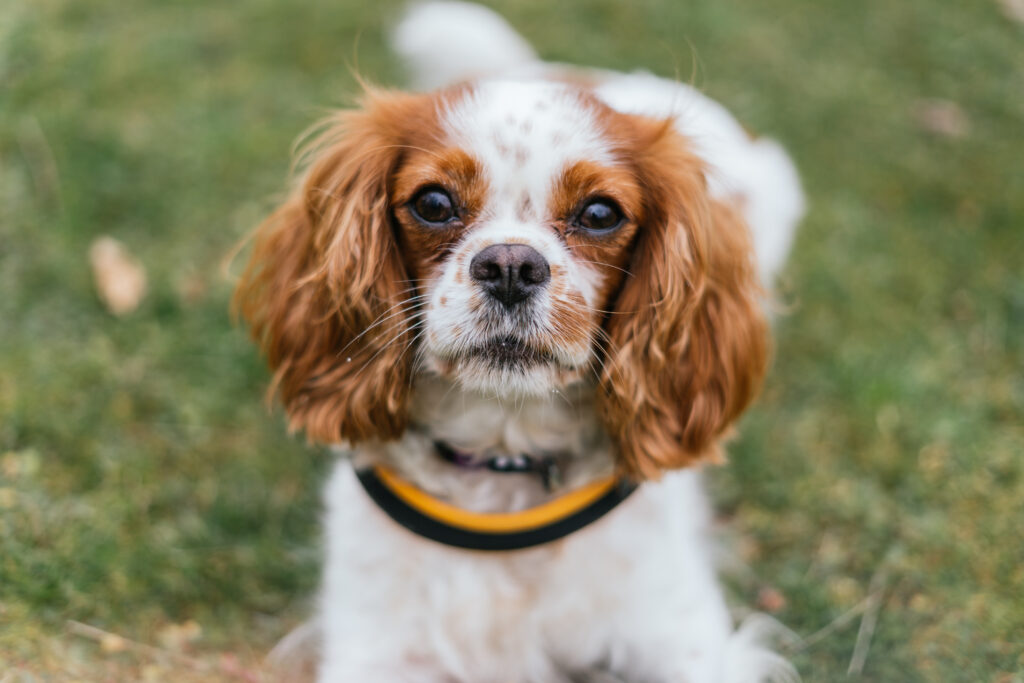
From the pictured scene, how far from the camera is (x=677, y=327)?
2.50 meters

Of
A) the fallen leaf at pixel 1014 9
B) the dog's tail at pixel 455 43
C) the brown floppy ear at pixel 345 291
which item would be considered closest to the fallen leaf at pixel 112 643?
the brown floppy ear at pixel 345 291

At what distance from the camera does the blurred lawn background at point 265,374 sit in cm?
294

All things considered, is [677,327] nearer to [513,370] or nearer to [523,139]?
[513,370]

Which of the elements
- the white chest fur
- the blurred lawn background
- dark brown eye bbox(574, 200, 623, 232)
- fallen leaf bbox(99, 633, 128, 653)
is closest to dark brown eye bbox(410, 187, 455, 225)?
dark brown eye bbox(574, 200, 623, 232)

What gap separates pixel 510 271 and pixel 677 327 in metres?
0.58

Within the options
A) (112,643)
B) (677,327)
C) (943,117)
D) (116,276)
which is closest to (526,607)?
(677,327)

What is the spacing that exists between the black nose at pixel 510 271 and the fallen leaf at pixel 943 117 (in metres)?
4.00

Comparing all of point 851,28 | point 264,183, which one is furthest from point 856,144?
point 264,183

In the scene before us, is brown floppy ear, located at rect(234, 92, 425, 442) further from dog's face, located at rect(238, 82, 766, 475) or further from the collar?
the collar

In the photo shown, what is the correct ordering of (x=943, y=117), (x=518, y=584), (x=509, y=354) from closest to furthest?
1. (x=509, y=354)
2. (x=518, y=584)
3. (x=943, y=117)

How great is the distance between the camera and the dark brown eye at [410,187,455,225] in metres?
2.34

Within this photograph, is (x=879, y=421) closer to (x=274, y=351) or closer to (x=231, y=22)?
(x=274, y=351)

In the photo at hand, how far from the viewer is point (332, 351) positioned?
8.36 ft

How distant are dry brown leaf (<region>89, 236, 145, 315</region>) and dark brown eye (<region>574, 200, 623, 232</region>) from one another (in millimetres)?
2335
